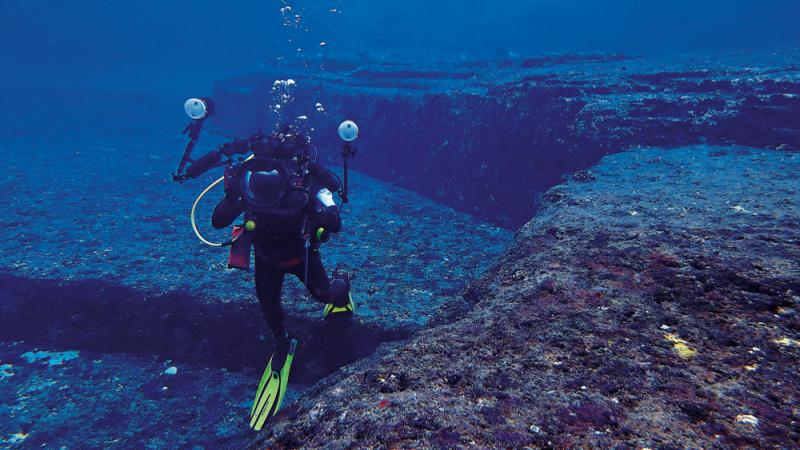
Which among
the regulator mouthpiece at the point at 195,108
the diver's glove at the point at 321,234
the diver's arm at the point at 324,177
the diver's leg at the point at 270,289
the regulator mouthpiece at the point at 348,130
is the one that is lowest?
the diver's leg at the point at 270,289

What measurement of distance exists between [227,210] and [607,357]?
3.14 metres

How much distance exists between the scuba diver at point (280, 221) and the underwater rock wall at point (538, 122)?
10.6 feet

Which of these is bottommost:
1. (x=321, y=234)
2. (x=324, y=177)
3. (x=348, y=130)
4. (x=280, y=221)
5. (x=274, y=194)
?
(x=321, y=234)

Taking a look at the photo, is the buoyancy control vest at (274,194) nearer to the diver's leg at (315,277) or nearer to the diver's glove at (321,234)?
the diver's glove at (321,234)

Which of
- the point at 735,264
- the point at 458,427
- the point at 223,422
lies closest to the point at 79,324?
the point at 223,422

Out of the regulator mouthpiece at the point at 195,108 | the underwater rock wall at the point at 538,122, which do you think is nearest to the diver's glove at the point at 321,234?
the regulator mouthpiece at the point at 195,108

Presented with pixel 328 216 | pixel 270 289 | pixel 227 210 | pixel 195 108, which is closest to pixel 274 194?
pixel 328 216

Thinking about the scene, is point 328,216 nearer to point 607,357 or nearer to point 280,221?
point 280,221

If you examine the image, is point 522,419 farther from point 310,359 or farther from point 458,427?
point 310,359

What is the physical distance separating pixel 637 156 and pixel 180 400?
6.58 metres

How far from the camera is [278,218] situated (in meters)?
3.33

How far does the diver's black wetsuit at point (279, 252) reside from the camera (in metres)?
3.41

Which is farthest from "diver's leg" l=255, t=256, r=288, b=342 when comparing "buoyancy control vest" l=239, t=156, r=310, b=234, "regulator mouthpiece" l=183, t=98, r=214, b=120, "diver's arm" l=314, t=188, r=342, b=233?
"regulator mouthpiece" l=183, t=98, r=214, b=120

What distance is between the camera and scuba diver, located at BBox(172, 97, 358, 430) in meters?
3.20
